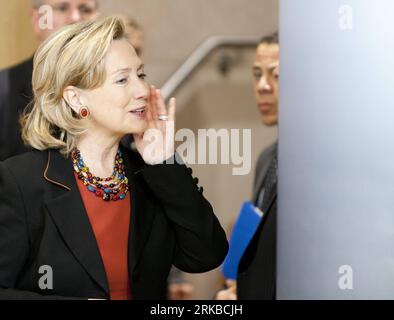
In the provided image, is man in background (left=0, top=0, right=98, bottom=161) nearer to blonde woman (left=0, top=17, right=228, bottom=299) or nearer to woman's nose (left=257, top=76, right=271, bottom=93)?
blonde woman (left=0, top=17, right=228, bottom=299)

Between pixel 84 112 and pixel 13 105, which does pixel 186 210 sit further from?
pixel 13 105

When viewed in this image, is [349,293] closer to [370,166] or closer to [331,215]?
[331,215]

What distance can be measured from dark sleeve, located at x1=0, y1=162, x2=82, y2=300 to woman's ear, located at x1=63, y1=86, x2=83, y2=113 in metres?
0.24

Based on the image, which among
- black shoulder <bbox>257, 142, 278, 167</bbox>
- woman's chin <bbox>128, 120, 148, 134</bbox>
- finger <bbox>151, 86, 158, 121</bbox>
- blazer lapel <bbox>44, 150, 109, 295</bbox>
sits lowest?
blazer lapel <bbox>44, 150, 109, 295</bbox>

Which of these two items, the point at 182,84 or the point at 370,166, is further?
the point at 182,84

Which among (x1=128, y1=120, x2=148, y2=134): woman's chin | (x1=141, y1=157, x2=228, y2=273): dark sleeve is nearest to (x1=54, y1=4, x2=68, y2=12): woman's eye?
(x1=128, y1=120, x2=148, y2=134): woman's chin

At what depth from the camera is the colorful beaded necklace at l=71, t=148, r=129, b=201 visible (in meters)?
2.13

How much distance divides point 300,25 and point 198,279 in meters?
1.26

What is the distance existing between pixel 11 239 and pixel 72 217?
18 cm

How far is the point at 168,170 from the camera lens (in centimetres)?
214

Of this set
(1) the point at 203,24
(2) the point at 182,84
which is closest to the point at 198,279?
(2) the point at 182,84

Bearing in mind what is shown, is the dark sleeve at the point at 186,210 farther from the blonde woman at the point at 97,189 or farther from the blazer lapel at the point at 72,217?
the blazer lapel at the point at 72,217

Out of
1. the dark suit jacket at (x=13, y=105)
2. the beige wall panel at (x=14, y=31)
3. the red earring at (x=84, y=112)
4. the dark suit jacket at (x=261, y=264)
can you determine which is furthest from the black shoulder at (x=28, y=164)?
the dark suit jacket at (x=261, y=264)
